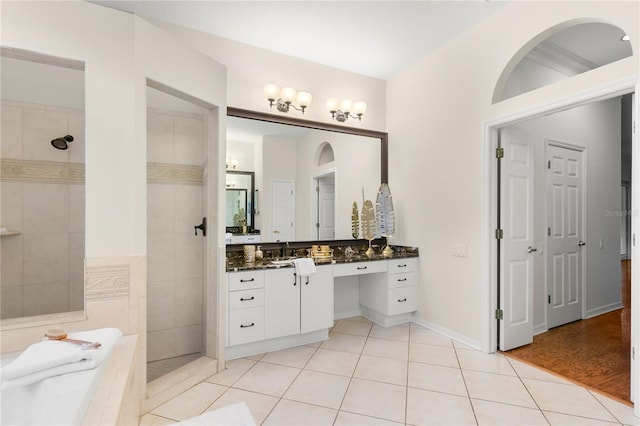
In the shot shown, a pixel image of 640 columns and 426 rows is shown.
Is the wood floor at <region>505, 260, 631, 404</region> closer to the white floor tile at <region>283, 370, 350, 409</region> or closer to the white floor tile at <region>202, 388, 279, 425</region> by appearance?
the white floor tile at <region>283, 370, 350, 409</region>

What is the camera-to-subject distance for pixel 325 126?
3.69 metres

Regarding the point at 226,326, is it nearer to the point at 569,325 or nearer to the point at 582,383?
the point at 582,383

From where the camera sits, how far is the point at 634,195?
199cm

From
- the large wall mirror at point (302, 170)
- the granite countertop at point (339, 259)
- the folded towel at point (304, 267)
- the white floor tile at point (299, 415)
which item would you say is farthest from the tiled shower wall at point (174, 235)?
the white floor tile at point (299, 415)

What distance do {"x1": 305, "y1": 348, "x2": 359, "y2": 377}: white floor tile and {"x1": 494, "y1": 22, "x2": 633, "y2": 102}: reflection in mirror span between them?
2.57 meters

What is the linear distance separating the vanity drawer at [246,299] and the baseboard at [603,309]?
3845 mm

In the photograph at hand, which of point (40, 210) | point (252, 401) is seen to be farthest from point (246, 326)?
point (40, 210)

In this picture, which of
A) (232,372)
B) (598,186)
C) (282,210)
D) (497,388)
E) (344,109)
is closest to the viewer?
(497,388)

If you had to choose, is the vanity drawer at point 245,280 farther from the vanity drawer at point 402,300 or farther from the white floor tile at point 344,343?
the vanity drawer at point 402,300

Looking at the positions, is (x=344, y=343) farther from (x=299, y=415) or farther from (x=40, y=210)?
(x=40, y=210)

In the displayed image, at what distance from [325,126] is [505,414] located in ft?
9.79

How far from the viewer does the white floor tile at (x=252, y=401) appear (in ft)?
6.56

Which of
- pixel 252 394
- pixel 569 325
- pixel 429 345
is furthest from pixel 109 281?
pixel 569 325

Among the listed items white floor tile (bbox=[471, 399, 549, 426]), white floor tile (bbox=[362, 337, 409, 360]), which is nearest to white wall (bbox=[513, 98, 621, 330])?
white floor tile (bbox=[362, 337, 409, 360])
